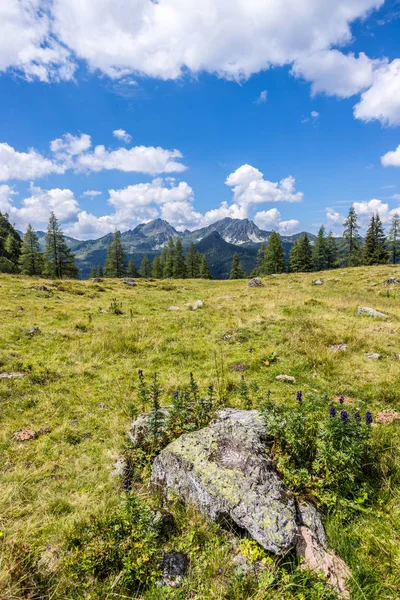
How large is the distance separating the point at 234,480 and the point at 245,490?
0.66ft

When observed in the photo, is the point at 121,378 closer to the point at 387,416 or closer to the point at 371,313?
the point at 387,416

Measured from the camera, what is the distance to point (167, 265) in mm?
83688

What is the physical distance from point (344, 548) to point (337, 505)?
0.59m

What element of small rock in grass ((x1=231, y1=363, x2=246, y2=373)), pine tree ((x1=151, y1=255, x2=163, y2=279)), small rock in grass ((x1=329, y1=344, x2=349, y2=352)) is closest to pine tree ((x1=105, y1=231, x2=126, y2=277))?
pine tree ((x1=151, y1=255, x2=163, y2=279))

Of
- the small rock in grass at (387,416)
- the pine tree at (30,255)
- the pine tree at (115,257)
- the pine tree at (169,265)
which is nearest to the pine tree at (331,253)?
the pine tree at (169,265)

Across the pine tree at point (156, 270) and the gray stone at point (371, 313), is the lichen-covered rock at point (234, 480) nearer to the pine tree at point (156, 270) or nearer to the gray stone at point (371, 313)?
the gray stone at point (371, 313)

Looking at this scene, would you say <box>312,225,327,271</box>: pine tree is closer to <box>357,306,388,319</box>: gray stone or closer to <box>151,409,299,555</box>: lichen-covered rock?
<box>357,306,388,319</box>: gray stone

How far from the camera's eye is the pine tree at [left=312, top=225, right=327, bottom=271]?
78.6 meters

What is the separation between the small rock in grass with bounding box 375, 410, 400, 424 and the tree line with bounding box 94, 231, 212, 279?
75.4 metres

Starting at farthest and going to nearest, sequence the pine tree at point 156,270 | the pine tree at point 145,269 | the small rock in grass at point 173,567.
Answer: the pine tree at point 145,269 < the pine tree at point 156,270 < the small rock in grass at point 173,567

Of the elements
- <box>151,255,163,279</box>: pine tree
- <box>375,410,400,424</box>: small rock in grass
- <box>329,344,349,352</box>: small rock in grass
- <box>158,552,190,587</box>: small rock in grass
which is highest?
<box>151,255,163,279</box>: pine tree

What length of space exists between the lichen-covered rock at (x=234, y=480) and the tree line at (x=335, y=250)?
244ft

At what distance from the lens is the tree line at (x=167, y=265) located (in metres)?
76.4

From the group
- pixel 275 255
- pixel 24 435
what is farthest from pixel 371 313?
pixel 275 255
